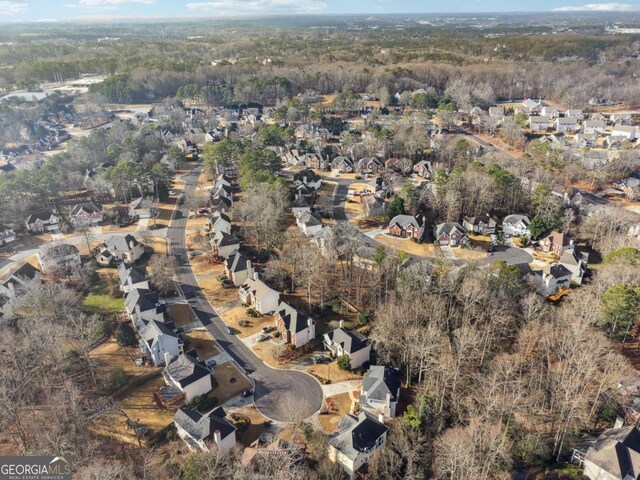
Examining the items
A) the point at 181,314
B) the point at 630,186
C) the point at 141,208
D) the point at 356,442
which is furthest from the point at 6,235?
the point at 630,186

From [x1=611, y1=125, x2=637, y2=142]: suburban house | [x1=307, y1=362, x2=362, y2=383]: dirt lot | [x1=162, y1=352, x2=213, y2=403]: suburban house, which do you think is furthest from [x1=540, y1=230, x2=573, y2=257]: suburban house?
[x1=611, y1=125, x2=637, y2=142]: suburban house

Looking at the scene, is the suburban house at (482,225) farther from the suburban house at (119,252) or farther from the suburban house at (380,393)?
the suburban house at (119,252)

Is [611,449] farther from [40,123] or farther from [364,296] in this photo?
[40,123]

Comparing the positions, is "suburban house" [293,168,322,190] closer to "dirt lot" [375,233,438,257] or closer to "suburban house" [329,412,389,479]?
"dirt lot" [375,233,438,257]

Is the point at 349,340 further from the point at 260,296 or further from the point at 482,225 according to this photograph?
the point at 482,225

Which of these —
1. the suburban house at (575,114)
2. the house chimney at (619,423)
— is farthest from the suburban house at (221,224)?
the suburban house at (575,114)
